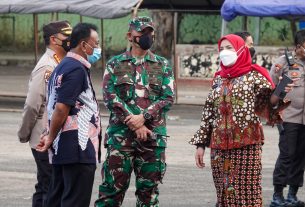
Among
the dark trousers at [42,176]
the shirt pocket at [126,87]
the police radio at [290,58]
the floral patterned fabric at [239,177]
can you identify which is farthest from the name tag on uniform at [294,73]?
the dark trousers at [42,176]

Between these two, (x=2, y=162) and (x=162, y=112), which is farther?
(x=2, y=162)

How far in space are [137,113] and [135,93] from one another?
17cm

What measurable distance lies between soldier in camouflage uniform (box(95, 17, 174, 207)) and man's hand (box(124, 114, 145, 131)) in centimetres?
5

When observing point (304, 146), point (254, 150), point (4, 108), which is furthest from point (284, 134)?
point (4, 108)

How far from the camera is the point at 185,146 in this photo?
1572cm

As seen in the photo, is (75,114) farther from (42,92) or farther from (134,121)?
(42,92)

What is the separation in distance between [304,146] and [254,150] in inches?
112

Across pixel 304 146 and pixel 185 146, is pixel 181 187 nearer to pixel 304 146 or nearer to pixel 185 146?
pixel 304 146

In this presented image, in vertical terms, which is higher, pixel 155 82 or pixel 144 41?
pixel 144 41

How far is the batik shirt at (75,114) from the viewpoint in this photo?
7426 millimetres

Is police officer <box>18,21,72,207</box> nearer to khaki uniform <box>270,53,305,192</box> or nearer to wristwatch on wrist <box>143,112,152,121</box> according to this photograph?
wristwatch on wrist <box>143,112,152,121</box>

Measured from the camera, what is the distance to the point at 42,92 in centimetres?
870

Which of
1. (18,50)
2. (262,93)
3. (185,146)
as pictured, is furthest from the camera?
(18,50)

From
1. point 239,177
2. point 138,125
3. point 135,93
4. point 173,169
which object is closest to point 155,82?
point 135,93
